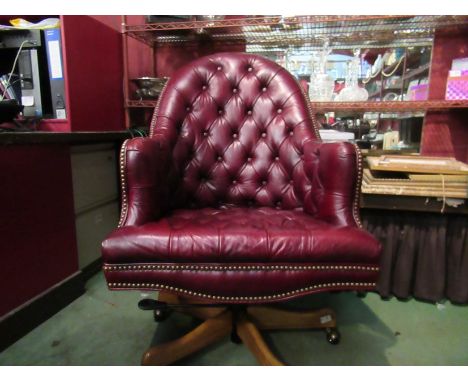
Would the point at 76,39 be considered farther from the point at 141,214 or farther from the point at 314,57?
the point at 314,57

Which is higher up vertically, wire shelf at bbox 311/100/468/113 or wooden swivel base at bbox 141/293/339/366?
wire shelf at bbox 311/100/468/113

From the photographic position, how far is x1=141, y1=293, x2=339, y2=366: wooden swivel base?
0.88 meters

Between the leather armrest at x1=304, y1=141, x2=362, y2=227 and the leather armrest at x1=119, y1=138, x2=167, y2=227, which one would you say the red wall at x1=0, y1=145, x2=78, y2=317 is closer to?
the leather armrest at x1=119, y1=138, x2=167, y2=227

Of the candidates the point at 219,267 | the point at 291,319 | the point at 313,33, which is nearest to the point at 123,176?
the point at 219,267

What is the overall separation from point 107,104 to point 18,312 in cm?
102

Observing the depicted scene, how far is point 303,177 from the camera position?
1.05 meters

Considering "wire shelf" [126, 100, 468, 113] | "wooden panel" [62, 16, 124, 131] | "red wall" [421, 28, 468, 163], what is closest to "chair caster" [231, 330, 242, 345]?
"wire shelf" [126, 100, 468, 113]

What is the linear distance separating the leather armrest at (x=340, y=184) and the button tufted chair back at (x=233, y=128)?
0.27 m

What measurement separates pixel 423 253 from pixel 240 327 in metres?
0.85

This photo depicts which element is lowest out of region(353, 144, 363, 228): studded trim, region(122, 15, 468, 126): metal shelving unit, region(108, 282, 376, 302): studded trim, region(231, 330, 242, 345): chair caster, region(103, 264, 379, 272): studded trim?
region(231, 330, 242, 345): chair caster

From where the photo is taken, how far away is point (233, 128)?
1.22 m

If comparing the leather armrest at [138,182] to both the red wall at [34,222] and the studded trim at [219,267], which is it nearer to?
the studded trim at [219,267]

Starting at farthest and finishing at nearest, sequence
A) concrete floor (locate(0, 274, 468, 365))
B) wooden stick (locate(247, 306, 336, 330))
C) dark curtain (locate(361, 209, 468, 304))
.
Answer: dark curtain (locate(361, 209, 468, 304)), wooden stick (locate(247, 306, 336, 330)), concrete floor (locate(0, 274, 468, 365))

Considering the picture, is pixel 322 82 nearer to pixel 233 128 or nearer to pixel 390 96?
pixel 390 96
